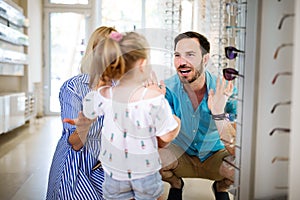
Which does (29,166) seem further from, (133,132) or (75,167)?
(133,132)

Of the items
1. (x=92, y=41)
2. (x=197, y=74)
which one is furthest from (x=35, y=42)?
(x=197, y=74)

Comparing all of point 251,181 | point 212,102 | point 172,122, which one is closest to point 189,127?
point 212,102

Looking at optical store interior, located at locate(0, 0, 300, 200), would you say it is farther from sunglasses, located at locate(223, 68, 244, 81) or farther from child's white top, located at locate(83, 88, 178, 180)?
child's white top, located at locate(83, 88, 178, 180)

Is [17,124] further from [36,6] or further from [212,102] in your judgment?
[212,102]

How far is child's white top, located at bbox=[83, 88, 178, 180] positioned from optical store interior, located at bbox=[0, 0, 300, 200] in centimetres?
18

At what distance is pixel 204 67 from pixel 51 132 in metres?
3.80

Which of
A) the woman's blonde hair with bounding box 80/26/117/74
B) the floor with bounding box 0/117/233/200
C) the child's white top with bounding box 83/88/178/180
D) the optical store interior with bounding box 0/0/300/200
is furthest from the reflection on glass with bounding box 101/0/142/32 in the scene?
the child's white top with bounding box 83/88/178/180

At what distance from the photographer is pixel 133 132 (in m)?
1.24

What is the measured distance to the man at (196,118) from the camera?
5.62 ft

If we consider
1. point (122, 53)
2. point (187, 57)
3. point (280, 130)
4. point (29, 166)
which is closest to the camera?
point (280, 130)

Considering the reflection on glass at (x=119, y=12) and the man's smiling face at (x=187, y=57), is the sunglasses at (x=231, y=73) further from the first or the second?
the reflection on glass at (x=119, y=12)

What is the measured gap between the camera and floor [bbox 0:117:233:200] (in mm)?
2325

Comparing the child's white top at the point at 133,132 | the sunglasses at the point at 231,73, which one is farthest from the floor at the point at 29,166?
the sunglasses at the point at 231,73

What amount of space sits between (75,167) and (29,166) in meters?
1.61
